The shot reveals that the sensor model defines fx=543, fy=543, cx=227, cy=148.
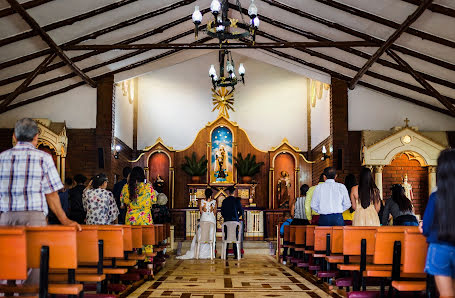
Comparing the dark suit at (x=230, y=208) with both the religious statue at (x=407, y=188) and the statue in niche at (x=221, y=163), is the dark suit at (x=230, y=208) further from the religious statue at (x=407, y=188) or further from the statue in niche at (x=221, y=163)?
the statue in niche at (x=221, y=163)

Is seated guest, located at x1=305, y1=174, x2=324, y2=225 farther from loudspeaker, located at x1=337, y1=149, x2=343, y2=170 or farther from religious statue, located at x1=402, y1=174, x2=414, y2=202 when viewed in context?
religious statue, located at x1=402, y1=174, x2=414, y2=202

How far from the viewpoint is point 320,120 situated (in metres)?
15.8

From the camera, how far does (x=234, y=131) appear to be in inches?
663

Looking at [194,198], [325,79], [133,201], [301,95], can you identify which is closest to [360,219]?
[133,201]

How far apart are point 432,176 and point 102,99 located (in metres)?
8.55

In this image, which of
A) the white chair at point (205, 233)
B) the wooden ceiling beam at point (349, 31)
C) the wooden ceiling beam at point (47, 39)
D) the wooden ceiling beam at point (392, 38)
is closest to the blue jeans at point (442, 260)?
the wooden ceiling beam at point (392, 38)

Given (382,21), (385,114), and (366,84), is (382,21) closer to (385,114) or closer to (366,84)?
(366,84)

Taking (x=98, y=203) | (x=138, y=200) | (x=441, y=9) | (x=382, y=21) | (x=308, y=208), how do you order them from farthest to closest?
(x=382, y=21), (x=308, y=208), (x=441, y=9), (x=138, y=200), (x=98, y=203)

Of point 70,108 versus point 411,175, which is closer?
point 411,175

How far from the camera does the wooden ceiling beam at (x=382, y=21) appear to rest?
10094mm

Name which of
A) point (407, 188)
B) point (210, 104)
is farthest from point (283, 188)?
point (407, 188)

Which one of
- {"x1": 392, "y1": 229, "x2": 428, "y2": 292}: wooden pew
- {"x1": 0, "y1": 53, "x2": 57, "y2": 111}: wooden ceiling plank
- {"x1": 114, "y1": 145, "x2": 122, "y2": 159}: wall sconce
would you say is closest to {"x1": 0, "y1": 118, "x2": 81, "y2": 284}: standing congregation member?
{"x1": 392, "y1": 229, "x2": 428, "y2": 292}: wooden pew

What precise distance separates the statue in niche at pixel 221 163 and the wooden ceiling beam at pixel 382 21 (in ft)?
23.4

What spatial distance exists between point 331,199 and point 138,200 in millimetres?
2702
